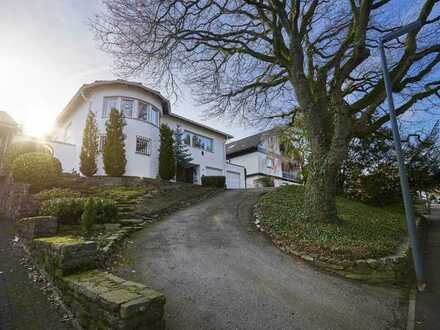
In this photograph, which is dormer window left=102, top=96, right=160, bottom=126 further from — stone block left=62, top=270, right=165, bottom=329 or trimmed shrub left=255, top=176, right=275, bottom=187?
trimmed shrub left=255, top=176, right=275, bottom=187

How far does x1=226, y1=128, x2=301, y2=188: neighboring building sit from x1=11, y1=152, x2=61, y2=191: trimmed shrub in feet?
62.7

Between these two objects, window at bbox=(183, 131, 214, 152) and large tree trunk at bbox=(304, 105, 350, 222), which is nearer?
large tree trunk at bbox=(304, 105, 350, 222)

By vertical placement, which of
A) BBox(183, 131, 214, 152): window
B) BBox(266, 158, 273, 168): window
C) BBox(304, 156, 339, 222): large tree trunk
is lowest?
BBox(304, 156, 339, 222): large tree trunk

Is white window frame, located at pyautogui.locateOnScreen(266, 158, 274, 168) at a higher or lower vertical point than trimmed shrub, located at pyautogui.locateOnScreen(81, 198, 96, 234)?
higher

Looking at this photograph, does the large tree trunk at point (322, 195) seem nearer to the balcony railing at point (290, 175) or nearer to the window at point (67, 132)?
the window at point (67, 132)

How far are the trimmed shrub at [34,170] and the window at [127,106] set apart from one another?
617cm

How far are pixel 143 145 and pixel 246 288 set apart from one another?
44.2 ft

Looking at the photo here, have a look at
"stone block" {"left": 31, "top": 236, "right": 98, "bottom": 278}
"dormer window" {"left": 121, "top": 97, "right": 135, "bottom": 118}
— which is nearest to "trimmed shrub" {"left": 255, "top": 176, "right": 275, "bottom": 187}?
"dormer window" {"left": 121, "top": 97, "right": 135, "bottom": 118}

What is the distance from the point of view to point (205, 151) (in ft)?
68.4

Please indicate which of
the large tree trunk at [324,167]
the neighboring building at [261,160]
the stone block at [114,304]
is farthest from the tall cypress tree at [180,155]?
the stone block at [114,304]

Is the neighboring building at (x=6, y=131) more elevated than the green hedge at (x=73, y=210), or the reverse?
the neighboring building at (x=6, y=131)

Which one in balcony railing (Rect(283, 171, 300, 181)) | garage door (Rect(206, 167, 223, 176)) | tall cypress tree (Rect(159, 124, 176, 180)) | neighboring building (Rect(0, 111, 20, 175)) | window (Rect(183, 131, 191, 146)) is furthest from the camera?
balcony railing (Rect(283, 171, 300, 181))

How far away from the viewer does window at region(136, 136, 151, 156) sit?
1553cm

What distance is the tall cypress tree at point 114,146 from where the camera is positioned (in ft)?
45.2
